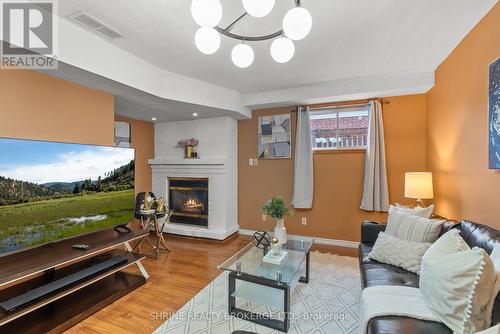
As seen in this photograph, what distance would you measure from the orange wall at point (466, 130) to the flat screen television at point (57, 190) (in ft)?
11.3

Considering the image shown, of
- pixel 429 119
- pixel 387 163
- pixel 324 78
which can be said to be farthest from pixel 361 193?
pixel 324 78

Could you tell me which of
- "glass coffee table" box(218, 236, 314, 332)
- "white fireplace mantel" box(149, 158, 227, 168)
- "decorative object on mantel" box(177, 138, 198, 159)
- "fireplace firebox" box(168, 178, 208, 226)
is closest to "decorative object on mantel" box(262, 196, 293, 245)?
"glass coffee table" box(218, 236, 314, 332)

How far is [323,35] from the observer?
215 cm

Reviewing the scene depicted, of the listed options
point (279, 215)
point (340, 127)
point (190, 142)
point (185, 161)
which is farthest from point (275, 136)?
point (279, 215)

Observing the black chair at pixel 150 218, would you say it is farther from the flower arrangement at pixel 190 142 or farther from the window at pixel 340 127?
the window at pixel 340 127

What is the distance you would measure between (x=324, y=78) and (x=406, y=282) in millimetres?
2594

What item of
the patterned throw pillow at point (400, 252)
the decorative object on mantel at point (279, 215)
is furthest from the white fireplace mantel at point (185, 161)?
the patterned throw pillow at point (400, 252)

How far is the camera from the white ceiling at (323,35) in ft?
5.79

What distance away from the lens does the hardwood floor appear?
192 cm

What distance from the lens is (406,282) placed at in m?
1.69

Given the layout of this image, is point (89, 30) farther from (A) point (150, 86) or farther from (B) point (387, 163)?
(B) point (387, 163)

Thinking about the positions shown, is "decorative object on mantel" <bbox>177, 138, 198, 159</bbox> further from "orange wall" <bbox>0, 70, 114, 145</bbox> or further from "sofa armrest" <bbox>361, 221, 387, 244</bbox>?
"sofa armrest" <bbox>361, 221, 387, 244</bbox>

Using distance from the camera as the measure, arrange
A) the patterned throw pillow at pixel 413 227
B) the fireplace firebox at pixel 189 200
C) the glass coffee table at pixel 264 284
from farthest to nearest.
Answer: the fireplace firebox at pixel 189 200 → the patterned throw pillow at pixel 413 227 → the glass coffee table at pixel 264 284

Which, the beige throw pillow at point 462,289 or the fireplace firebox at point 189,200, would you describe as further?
the fireplace firebox at point 189,200
